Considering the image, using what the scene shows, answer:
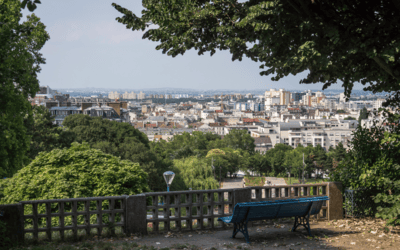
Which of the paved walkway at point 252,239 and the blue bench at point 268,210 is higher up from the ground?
the blue bench at point 268,210

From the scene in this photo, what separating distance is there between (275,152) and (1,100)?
9581cm

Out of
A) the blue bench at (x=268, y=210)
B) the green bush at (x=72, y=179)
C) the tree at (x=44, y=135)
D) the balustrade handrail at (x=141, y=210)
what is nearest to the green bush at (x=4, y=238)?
the balustrade handrail at (x=141, y=210)

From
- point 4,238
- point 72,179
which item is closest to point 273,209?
point 4,238

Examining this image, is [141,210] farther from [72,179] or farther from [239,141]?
[239,141]

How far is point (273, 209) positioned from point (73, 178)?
5141mm

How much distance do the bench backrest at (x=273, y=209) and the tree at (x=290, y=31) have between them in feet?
7.80

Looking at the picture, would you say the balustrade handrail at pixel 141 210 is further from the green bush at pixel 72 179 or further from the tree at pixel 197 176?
the tree at pixel 197 176

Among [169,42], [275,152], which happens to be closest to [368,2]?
[169,42]

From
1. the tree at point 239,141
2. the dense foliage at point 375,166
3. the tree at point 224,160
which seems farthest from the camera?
the tree at point 239,141

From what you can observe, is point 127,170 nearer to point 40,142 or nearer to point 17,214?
point 17,214

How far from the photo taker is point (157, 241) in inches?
270

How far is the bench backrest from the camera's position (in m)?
6.56

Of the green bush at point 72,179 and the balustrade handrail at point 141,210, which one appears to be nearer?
the balustrade handrail at point 141,210

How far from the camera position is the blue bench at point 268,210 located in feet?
21.6
